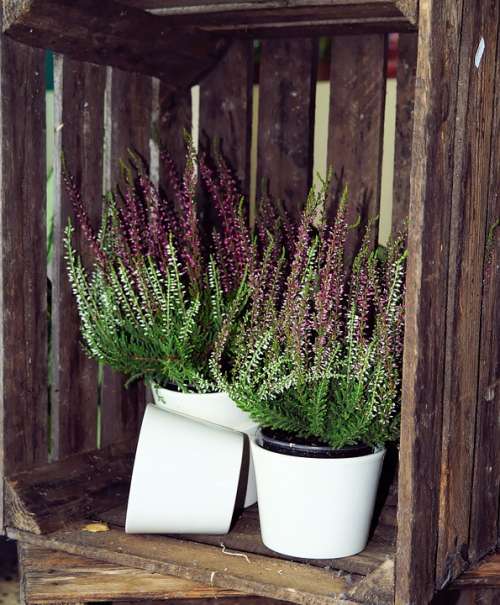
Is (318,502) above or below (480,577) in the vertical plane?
above

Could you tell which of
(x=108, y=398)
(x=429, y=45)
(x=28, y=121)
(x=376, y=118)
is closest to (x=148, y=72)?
(x=28, y=121)

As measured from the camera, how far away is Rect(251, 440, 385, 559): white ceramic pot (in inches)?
67.2

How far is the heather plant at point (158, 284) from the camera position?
6.46 feet

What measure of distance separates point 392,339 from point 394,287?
96 mm

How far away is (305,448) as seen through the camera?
1732 mm

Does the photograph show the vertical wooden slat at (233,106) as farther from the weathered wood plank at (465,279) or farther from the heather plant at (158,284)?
the weathered wood plank at (465,279)

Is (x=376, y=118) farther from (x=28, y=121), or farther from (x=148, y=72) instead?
(x=28, y=121)

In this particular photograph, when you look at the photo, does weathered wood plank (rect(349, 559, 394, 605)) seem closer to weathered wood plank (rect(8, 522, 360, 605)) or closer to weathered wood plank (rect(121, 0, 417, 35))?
weathered wood plank (rect(8, 522, 360, 605))

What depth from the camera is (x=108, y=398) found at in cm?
230

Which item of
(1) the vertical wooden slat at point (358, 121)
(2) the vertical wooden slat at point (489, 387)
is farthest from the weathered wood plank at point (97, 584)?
(1) the vertical wooden slat at point (358, 121)

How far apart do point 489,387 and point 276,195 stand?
82cm

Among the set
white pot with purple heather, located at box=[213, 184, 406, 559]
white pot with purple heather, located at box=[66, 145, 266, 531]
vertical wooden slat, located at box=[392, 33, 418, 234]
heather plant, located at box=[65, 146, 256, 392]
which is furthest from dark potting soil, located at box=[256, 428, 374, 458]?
vertical wooden slat, located at box=[392, 33, 418, 234]

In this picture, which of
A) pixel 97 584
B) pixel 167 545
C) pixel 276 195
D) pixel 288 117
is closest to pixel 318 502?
pixel 167 545

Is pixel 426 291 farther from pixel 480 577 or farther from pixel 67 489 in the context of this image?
pixel 67 489
